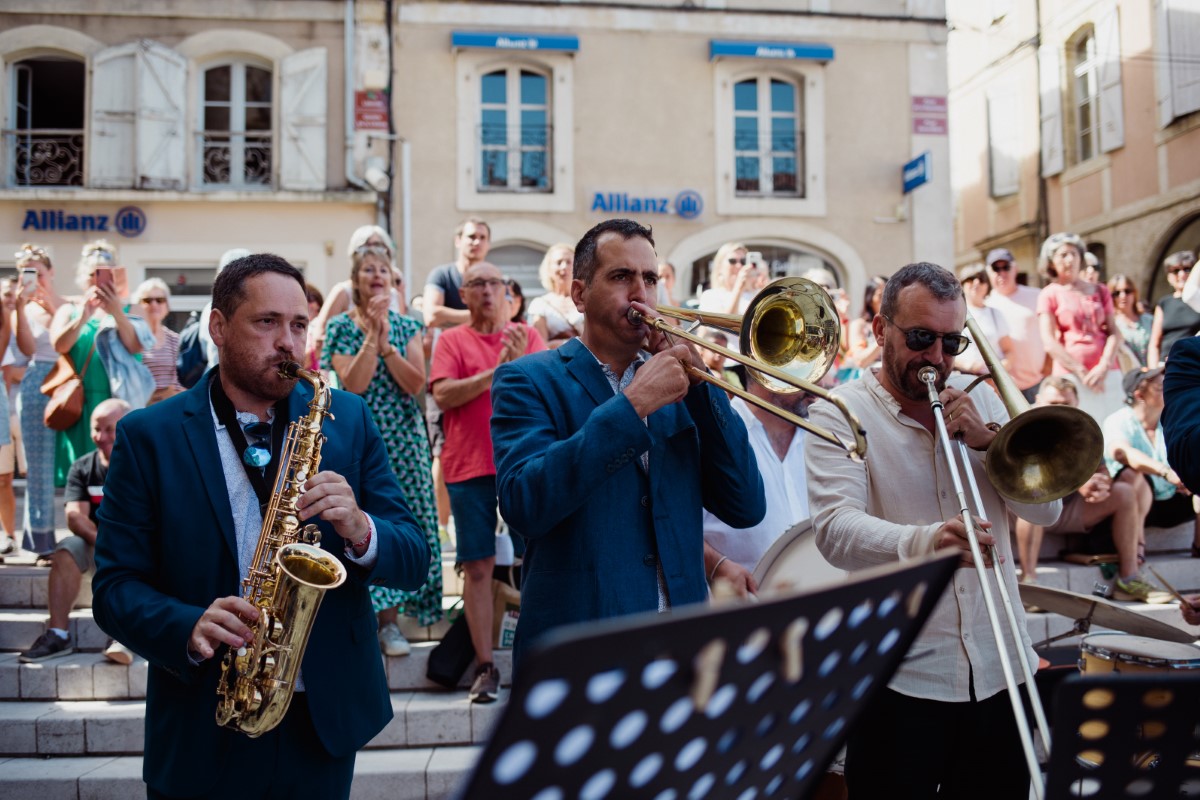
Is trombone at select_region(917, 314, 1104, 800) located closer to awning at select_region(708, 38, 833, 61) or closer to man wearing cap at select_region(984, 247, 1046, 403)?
man wearing cap at select_region(984, 247, 1046, 403)

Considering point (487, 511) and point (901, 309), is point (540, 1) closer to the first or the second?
point (487, 511)

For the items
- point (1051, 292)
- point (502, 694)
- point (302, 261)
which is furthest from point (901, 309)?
point (302, 261)

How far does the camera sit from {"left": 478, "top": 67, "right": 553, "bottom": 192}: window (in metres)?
15.4

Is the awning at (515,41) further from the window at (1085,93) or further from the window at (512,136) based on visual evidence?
the window at (1085,93)

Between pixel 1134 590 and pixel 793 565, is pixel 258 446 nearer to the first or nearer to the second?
pixel 793 565

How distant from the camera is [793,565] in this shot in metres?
3.61

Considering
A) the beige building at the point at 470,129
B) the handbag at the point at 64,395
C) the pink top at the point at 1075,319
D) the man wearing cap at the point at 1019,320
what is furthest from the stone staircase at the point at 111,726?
the beige building at the point at 470,129

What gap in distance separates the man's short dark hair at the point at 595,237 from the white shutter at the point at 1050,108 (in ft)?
61.2

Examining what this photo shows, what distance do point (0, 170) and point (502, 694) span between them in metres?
14.1

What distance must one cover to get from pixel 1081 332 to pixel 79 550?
7.30 metres

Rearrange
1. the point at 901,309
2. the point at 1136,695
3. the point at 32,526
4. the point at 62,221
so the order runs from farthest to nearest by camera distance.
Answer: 1. the point at 62,221
2. the point at 32,526
3. the point at 901,309
4. the point at 1136,695

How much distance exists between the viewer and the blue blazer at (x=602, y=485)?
2271mm

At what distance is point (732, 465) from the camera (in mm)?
2602

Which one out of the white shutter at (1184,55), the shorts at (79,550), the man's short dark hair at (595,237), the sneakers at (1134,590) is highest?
the white shutter at (1184,55)
